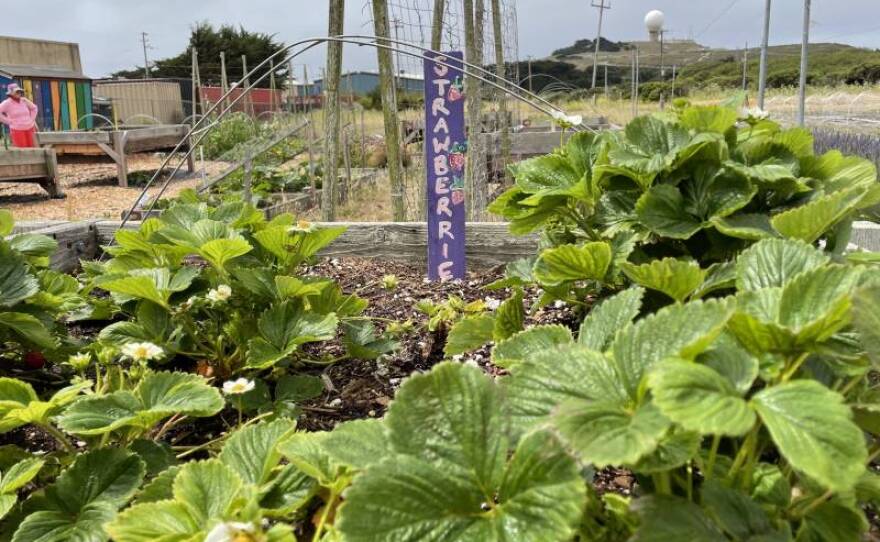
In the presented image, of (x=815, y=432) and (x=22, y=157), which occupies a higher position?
(x=22, y=157)

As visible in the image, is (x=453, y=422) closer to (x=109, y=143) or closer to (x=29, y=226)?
(x=29, y=226)

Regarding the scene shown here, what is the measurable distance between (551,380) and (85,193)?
9.80 m

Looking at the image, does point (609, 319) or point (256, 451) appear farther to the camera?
point (256, 451)

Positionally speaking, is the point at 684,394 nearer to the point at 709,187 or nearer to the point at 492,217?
Result: the point at 709,187

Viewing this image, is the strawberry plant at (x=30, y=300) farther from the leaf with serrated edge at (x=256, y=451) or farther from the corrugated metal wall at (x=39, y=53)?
the corrugated metal wall at (x=39, y=53)

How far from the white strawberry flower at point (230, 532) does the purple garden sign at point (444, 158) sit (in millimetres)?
1762

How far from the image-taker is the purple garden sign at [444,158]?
2367 mm

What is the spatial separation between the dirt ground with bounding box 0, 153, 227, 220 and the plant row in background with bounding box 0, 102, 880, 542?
15.5 feet

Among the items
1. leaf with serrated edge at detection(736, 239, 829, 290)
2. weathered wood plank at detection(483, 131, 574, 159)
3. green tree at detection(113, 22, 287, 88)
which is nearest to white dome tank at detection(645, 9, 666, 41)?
weathered wood plank at detection(483, 131, 574, 159)

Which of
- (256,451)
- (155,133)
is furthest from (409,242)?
(155,133)

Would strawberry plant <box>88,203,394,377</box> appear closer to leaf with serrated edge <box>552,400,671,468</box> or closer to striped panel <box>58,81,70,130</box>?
leaf with serrated edge <box>552,400,671,468</box>

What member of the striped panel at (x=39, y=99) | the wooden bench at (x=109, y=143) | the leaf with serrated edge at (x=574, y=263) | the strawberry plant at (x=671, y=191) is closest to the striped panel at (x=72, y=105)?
the striped panel at (x=39, y=99)

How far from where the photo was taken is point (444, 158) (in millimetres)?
2379

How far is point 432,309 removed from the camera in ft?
5.80
